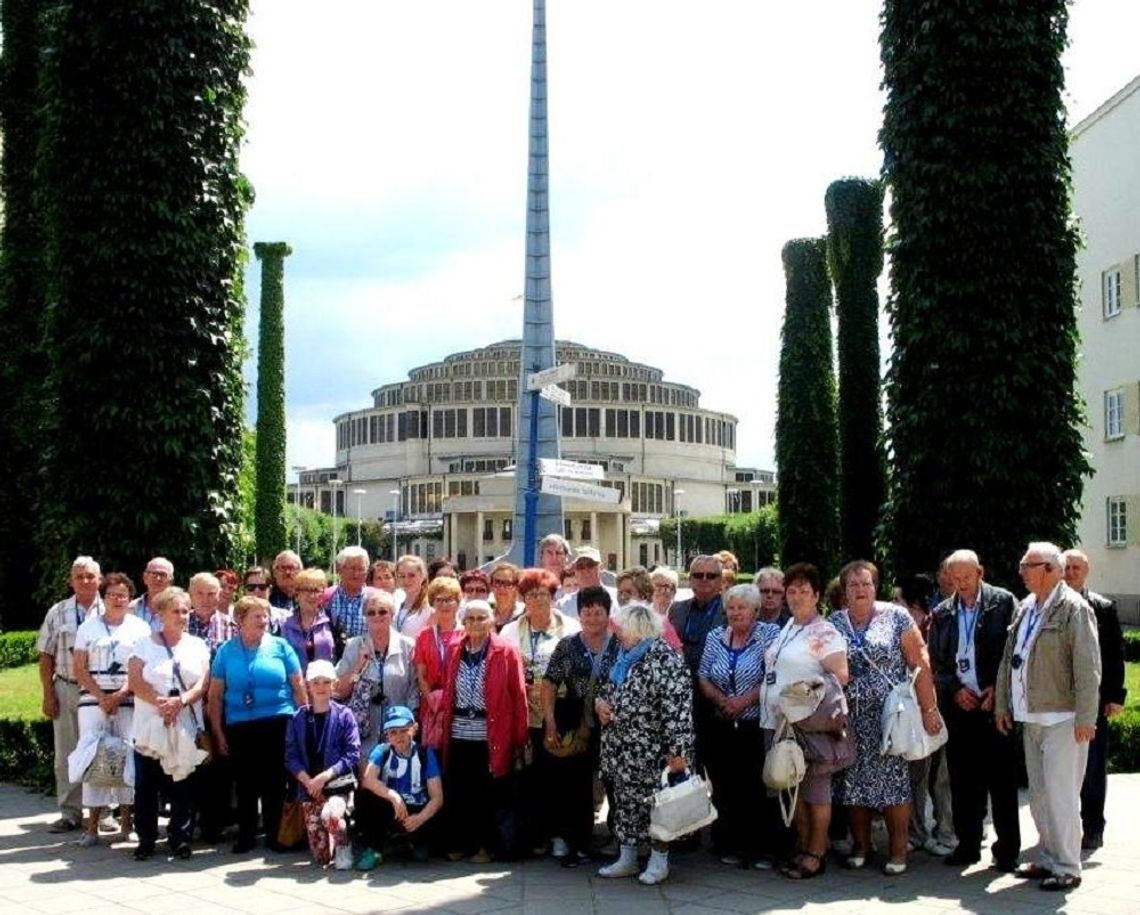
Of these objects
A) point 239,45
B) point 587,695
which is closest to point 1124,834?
point 587,695

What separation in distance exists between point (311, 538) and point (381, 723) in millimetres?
80098

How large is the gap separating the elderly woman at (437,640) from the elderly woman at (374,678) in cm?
17

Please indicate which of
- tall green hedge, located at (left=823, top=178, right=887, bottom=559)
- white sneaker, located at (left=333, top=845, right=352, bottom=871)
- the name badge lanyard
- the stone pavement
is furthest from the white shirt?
tall green hedge, located at (left=823, top=178, right=887, bottom=559)

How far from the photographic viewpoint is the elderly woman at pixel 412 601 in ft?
31.6

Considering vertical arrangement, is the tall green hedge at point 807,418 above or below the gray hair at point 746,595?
above

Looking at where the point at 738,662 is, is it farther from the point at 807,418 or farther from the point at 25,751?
the point at 807,418

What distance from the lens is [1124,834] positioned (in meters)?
8.94

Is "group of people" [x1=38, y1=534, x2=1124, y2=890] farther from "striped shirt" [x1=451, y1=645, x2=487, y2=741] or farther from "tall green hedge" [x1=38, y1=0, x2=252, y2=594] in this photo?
"tall green hedge" [x1=38, y1=0, x2=252, y2=594]

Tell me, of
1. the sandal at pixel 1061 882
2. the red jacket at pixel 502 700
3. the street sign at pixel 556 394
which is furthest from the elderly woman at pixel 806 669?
the street sign at pixel 556 394

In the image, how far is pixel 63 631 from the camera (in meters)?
9.50

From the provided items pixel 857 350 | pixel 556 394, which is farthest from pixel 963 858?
pixel 857 350

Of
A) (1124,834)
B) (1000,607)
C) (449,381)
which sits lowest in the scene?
(1124,834)

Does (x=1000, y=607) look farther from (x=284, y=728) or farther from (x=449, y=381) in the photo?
(x=449, y=381)

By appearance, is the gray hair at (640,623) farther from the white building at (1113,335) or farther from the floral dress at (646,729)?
the white building at (1113,335)
